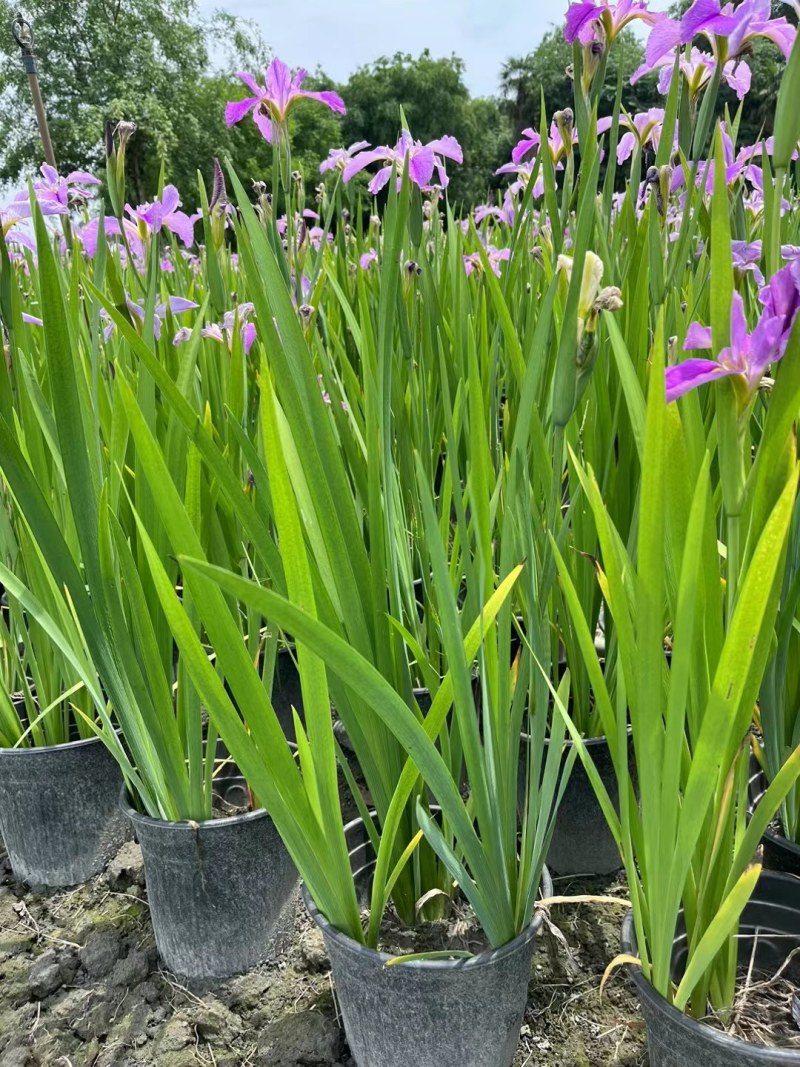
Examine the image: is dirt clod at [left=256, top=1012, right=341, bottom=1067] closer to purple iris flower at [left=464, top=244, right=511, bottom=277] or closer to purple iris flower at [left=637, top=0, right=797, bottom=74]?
purple iris flower at [left=637, top=0, right=797, bottom=74]

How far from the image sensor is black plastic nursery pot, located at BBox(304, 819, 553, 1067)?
63cm

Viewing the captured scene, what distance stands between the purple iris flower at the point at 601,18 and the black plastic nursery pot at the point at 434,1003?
91 cm

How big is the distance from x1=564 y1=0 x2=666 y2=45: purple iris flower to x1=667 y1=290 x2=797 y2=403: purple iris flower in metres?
0.49

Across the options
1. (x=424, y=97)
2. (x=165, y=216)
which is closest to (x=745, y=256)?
(x=165, y=216)

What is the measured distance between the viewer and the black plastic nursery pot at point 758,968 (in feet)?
1.74

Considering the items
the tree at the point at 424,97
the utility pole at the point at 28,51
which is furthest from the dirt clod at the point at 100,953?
the tree at the point at 424,97

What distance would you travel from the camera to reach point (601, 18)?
0.80 metres

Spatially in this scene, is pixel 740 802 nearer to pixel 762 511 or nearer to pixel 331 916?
pixel 762 511

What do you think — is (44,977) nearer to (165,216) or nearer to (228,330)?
(228,330)

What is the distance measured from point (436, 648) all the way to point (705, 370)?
63 centimetres

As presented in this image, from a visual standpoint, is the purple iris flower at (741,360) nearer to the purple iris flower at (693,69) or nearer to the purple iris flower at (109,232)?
the purple iris flower at (693,69)

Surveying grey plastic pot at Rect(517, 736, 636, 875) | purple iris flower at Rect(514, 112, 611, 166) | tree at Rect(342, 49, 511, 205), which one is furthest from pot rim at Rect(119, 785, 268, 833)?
tree at Rect(342, 49, 511, 205)

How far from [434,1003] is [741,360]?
585 millimetres

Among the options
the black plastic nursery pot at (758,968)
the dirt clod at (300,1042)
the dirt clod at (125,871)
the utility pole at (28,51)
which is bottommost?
the dirt clod at (300,1042)
